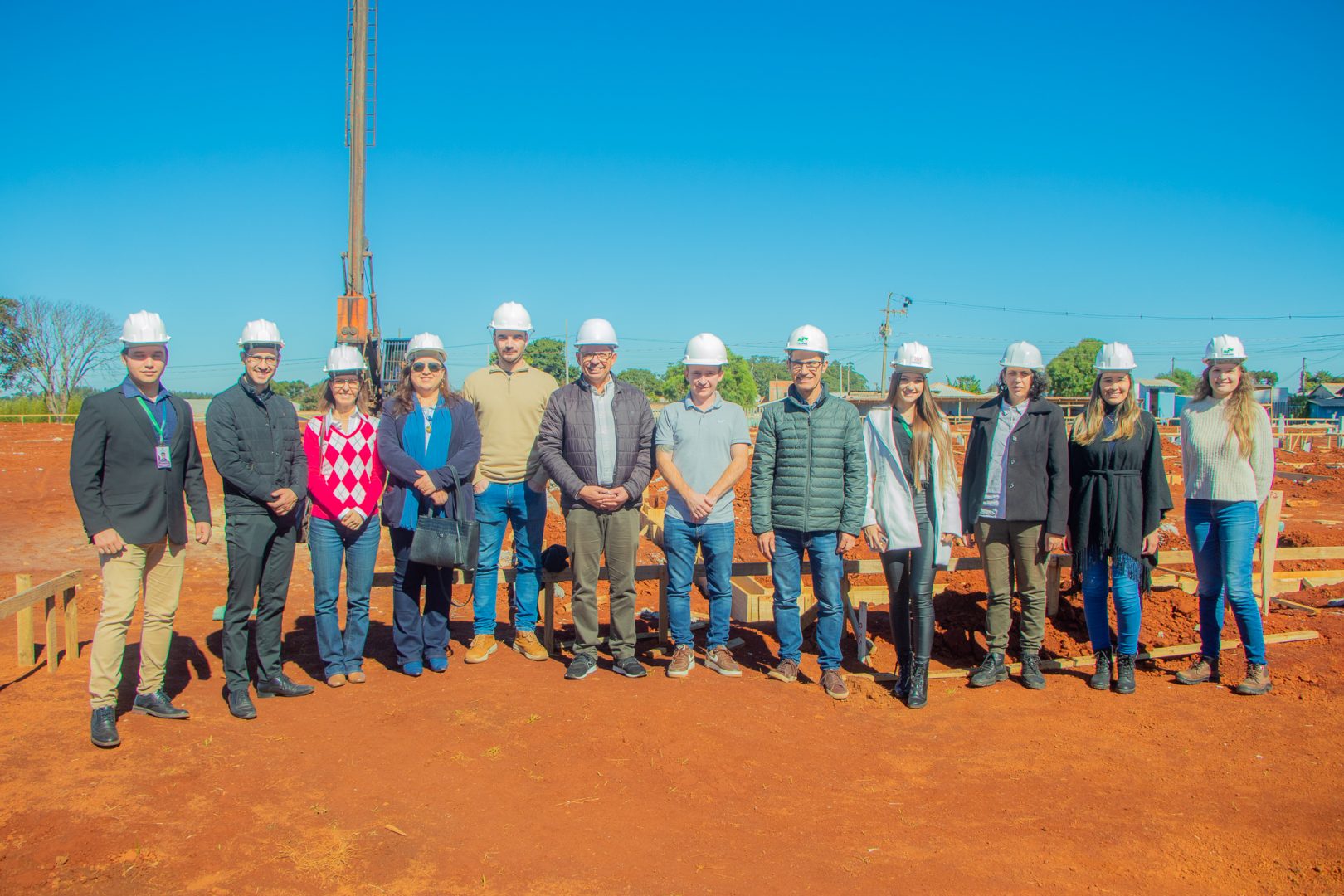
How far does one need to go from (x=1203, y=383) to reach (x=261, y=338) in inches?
229

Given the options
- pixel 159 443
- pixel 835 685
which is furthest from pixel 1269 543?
pixel 159 443

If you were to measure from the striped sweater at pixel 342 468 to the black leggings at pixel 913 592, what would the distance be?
3.15 m

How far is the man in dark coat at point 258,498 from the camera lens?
4832mm

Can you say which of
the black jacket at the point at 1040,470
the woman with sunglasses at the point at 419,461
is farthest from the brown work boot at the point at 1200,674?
the woman with sunglasses at the point at 419,461

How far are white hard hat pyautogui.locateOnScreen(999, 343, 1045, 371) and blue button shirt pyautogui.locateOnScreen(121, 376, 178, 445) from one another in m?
4.85

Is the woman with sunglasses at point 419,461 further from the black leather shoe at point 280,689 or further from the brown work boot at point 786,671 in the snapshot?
the brown work boot at point 786,671

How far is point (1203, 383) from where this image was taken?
5605 mm

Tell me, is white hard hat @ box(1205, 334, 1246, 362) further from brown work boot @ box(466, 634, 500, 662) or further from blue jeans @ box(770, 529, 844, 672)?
brown work boot @ box(466, 634, 500, 662)

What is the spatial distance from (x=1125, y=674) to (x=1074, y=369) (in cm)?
7218

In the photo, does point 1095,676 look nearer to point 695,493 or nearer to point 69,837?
point 695,493

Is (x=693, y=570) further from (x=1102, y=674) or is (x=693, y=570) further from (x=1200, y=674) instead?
(x=1200, y=674)

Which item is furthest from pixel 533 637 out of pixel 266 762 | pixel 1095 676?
pixel 1095 676

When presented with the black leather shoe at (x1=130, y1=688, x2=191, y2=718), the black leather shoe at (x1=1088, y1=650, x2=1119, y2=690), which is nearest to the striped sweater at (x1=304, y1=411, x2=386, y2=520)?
the black leather shoe at (x1=130, y1=688, x2=191, y2=718)

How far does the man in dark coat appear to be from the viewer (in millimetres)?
4832
